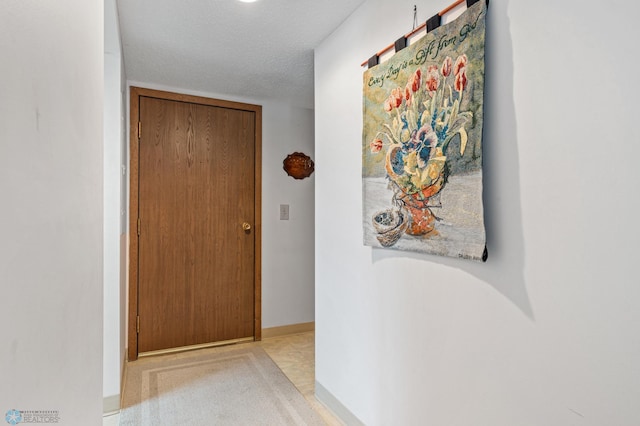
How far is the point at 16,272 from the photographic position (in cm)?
40

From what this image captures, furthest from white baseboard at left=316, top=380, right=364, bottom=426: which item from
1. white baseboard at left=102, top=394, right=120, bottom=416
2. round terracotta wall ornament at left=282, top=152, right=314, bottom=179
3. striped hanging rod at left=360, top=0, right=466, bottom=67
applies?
round terracotta wall ornament at left=282, top=152, right=314, bottom=179

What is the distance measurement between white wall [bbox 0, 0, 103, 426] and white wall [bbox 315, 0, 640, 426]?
1.16m

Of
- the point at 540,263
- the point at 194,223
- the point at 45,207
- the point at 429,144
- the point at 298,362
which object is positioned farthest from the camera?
the point at 194,223

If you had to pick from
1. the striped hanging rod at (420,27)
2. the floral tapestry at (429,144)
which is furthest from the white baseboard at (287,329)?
the striped hanging rod at (420,27)

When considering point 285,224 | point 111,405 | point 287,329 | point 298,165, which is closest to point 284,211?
point 285,224

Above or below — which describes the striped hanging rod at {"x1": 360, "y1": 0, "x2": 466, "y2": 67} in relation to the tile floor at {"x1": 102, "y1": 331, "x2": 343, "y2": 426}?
above

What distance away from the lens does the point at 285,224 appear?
3691 millimetres

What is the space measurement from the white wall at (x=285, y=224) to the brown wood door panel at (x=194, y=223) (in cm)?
14

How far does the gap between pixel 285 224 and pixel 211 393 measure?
5.47ft

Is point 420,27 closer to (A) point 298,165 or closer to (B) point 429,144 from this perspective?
(B) point 429,144

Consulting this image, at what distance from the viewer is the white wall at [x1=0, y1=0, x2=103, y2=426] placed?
376 mm

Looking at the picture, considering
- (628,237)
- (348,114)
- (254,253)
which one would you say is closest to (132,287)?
(254,253)

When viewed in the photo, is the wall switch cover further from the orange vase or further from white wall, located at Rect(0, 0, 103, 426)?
white wall, located at Rect(0, 0, 103, 426)

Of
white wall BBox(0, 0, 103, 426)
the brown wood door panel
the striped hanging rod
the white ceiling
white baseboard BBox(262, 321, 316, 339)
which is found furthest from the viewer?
white baseboard BBox(262, 321, 316, 339)
